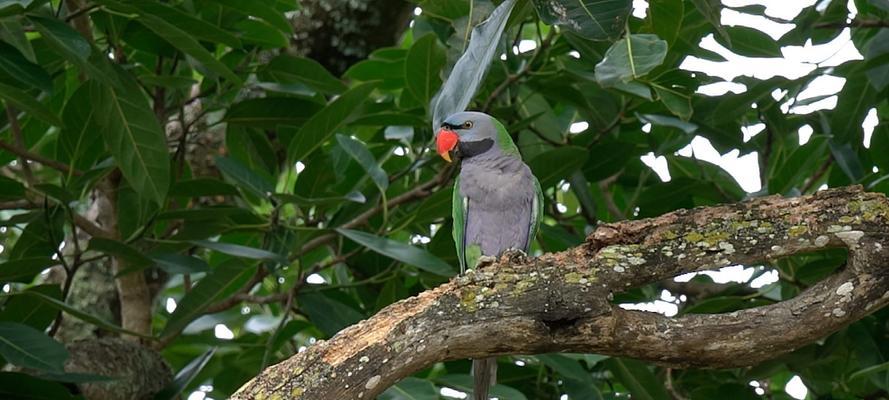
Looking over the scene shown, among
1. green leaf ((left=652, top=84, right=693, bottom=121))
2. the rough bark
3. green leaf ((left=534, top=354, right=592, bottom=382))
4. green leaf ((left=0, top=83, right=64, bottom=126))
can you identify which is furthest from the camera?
green leaf ((left=534, top=354, right=592, bottom=382))

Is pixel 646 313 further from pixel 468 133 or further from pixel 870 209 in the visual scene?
pixel 468 133

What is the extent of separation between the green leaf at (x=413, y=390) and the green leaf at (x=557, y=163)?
3.13 feet

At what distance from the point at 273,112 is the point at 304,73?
21cm

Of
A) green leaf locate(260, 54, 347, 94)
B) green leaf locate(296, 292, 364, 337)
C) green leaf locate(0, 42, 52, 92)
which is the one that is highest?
green leaf locate(0, 42, 52, 92)

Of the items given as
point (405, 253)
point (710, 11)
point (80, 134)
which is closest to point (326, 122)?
point (405, 253)

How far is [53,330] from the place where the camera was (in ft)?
14.7

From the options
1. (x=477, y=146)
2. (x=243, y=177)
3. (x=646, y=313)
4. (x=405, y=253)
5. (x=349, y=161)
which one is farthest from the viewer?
(x=349, y=161)

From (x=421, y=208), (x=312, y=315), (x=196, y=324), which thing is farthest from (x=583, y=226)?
(x=196, y=324)

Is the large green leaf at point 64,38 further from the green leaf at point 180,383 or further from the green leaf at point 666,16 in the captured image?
the green leaf at point 666,16

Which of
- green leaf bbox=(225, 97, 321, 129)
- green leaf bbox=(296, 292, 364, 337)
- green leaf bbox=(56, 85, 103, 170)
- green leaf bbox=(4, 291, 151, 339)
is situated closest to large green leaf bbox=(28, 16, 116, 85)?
green leaf bbox=(56, 85, 103, 170)

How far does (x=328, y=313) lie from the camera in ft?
14.9

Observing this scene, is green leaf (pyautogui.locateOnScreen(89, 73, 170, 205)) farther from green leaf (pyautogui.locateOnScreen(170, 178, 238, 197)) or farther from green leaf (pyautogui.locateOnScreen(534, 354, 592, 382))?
green leaf (pyautogui.locateOnScreen(534, 354, 592, 382))

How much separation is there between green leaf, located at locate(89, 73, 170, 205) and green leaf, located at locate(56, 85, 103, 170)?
174 mm

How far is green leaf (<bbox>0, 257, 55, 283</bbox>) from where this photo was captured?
13.9 ft
